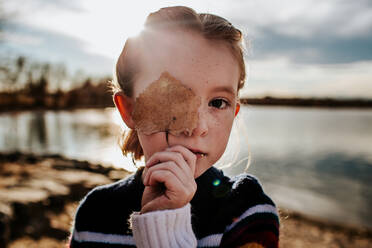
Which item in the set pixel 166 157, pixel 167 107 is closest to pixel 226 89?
pixel 167 107

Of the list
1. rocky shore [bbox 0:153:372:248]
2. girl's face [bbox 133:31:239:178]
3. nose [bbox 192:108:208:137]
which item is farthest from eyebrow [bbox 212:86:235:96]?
rocky shore [bbox 0:153:372:248]

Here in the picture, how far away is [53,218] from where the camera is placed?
18.9 ft

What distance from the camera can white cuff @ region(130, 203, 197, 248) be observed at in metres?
0.89

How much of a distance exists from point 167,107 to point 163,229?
0.42 meters

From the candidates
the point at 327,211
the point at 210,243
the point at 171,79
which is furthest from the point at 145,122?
the point at 327,211

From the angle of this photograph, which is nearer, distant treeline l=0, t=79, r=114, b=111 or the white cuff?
the white cuff

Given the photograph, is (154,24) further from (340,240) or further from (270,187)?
(270,187)

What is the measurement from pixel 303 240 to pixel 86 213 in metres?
6.97

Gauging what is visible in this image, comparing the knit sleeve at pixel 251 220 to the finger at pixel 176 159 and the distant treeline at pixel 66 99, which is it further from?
the distant treeline at pixel 66 99

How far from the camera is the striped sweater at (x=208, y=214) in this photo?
1247 millimetres

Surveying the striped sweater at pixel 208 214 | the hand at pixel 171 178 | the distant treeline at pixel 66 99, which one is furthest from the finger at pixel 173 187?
the distant treeline at pixel 66 99

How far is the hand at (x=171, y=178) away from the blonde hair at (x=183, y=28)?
365 millimetres

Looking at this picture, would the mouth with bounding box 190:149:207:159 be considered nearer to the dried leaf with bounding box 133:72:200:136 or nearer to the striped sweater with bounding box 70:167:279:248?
the dried leaf with bounding box 133:72:200:136

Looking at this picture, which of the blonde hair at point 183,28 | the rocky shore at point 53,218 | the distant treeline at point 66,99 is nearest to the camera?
the blonde hair at point 183,28
